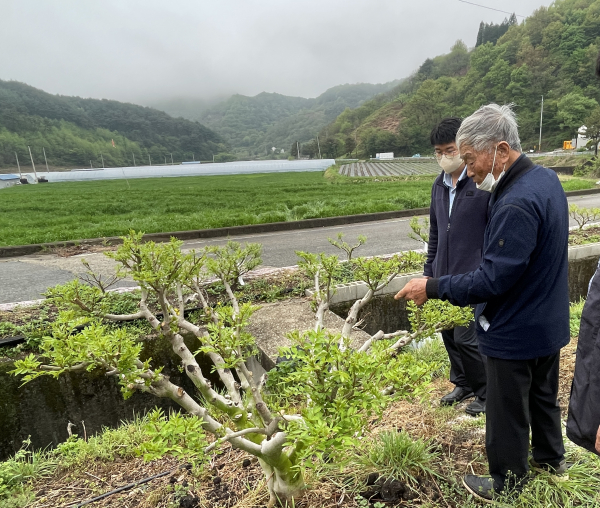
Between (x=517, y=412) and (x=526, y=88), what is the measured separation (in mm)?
84419

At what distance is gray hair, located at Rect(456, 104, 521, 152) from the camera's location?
1.74 meters

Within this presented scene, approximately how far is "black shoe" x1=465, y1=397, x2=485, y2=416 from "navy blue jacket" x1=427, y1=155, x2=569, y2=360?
1130 mm

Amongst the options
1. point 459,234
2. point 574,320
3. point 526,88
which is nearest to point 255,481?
→ point 459,234

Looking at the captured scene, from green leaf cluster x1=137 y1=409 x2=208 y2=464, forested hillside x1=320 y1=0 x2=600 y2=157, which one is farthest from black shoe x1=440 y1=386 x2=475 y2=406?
forested hillside x1=320 y1=0 x2=600 y2=157

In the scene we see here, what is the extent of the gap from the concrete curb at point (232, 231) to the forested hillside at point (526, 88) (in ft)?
190

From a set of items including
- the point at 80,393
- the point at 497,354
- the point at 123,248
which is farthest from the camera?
the point at 80,393

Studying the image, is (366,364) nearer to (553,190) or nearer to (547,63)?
(553,190)

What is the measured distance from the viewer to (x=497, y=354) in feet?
5.89

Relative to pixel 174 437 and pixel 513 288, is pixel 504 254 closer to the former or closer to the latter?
pixel 513 288

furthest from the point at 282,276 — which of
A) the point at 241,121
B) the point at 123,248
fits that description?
the point at 241,121

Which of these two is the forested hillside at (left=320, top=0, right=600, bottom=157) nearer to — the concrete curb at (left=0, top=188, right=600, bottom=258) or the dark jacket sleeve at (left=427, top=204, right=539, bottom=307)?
the concrete curb at (left=0, top=188, right=600, bottom=258)

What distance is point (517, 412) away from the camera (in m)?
1.83

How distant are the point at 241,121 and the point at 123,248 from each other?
628 feet

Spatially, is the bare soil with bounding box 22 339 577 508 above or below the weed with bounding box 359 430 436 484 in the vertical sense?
below
